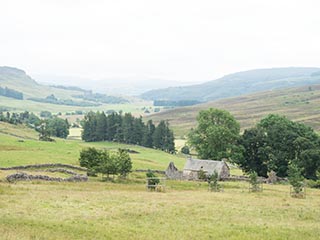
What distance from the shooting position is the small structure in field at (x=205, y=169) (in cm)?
8688

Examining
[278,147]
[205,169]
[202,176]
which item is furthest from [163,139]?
[202,176]

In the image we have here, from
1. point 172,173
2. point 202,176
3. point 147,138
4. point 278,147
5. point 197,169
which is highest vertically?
point 278,147

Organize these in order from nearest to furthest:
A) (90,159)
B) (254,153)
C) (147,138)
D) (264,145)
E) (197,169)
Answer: (90,159), (197,169), (264,145), (254,153), (147,138)

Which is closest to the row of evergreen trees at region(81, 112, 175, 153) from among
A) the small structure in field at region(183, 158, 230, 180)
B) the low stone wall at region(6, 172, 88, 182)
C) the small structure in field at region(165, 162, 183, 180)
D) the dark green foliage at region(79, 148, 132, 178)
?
the small structure in field at region(183, 158, 230, 180)

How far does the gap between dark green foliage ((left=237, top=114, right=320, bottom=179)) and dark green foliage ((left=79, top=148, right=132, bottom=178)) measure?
3298cm

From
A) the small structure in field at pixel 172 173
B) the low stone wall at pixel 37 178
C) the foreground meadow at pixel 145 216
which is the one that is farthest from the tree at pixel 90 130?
the foreground meadow at pixel 145 216

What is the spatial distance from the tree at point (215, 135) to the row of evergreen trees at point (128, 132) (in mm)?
53307

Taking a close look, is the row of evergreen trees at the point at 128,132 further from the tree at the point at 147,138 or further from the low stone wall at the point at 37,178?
the low stone wall at the point at 37,178

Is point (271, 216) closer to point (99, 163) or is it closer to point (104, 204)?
point (104, 204)

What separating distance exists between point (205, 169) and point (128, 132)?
7569 cm

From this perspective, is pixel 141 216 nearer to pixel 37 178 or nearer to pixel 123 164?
pixel 37 178

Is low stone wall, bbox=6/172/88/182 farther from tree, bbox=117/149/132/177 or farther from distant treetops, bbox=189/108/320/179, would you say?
distant treetops, bbox=189/108/320/179

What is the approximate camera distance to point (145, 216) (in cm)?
3700

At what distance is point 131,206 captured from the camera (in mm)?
41688
